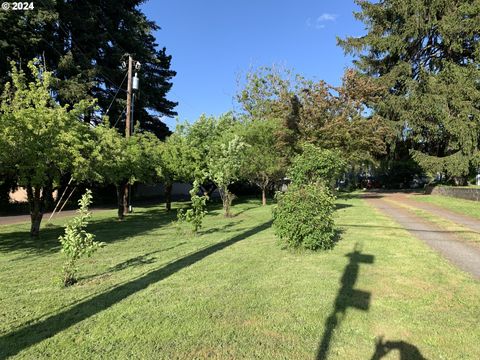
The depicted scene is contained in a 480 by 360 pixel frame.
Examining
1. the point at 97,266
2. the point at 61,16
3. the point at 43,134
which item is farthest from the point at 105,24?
the point at 97,266

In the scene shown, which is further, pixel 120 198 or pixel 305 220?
pixel 120 198

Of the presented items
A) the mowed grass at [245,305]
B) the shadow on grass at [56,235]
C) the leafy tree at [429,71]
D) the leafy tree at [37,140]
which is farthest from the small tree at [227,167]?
the leafy tree at [429,71]

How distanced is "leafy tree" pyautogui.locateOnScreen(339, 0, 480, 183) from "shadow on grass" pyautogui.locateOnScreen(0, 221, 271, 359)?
2507 centimetres

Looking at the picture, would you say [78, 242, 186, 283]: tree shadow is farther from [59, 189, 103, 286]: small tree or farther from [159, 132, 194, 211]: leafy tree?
[159, 132, 194, 211]: leafy tree

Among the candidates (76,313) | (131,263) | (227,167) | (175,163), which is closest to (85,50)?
(175,163)

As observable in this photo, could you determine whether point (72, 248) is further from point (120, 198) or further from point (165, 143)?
point (165, 143)

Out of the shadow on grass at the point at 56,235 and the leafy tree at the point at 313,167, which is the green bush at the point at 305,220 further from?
the shadow on grass at the point at 56,235

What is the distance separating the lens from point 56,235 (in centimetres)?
1211

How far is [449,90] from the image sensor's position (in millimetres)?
28031

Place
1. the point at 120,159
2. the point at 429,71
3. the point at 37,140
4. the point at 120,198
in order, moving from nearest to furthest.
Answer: the point at 37,140
the point at 120,159
the point at 120,198
the point at 429,71

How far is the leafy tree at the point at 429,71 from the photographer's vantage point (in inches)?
1097

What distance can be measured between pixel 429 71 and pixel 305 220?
29902 mm

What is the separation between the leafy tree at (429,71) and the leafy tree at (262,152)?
1102cm

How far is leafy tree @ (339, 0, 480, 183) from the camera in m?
27.9
